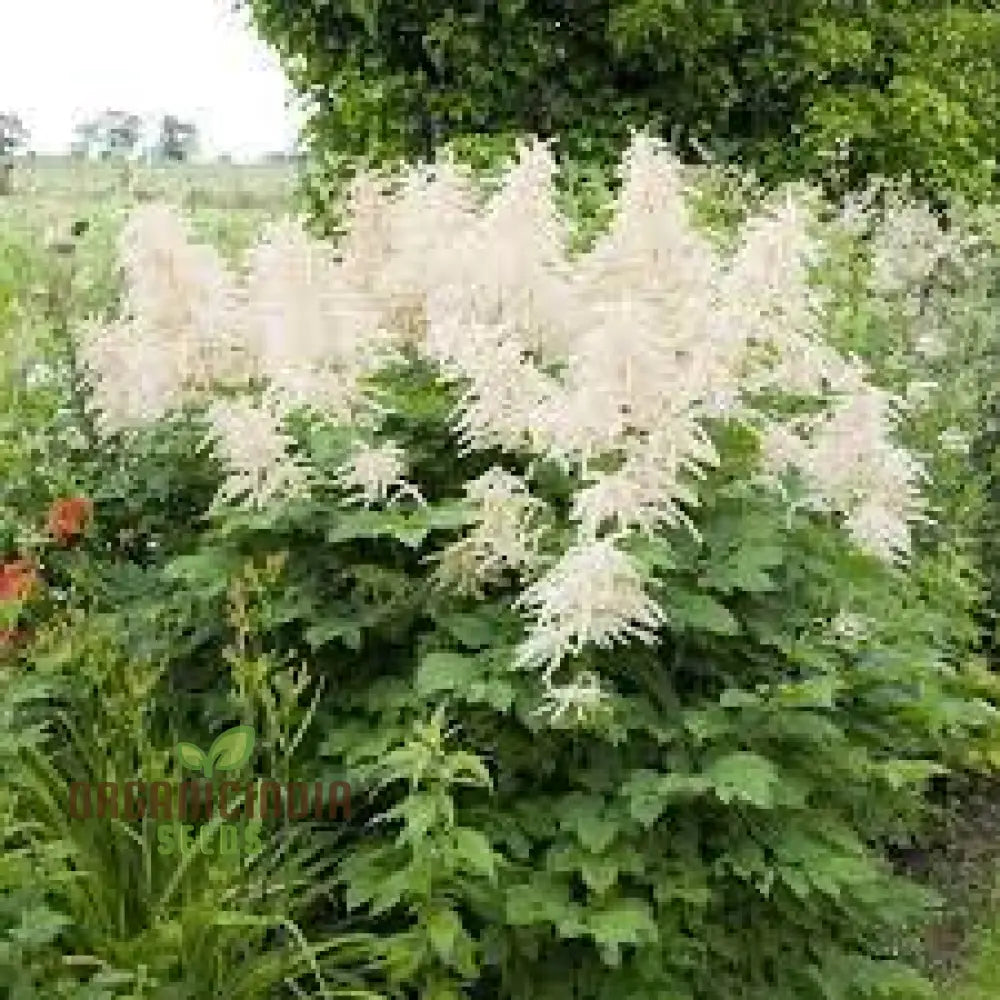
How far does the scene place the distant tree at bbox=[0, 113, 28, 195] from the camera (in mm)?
8203

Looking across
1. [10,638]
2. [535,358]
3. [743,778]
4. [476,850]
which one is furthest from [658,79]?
[476,850]

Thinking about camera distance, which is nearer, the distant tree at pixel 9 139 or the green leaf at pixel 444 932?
the green leaf at pixel 444 932

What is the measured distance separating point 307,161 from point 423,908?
837 centimetres

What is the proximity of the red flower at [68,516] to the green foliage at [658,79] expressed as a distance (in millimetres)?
6226

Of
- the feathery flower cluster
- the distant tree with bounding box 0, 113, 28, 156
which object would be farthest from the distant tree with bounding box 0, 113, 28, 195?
the feathery flower cluster

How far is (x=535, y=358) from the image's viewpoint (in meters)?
4.72

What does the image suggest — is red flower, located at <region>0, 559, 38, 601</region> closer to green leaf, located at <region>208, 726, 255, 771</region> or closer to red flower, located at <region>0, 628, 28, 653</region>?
red flower, located at <region>0, 628, 28, 653</region>

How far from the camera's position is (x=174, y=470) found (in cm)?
487

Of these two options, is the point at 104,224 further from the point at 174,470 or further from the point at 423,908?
the point at 423,908

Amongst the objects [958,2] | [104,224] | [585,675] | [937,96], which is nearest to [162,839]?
[585,675]

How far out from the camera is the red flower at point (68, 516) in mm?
4465

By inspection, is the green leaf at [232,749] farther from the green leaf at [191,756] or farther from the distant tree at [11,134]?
the distant tree at [11,134]

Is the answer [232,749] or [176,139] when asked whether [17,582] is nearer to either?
[232,749]

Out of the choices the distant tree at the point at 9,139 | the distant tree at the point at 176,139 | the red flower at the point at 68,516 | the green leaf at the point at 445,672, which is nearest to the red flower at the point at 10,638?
the red flower at the point at 68,516
